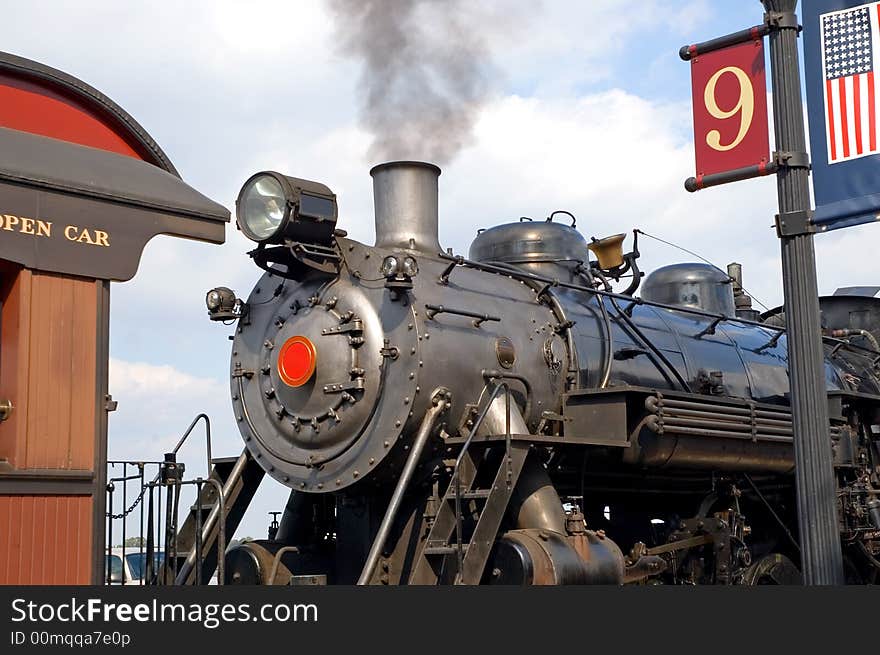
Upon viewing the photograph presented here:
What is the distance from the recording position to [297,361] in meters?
7.57

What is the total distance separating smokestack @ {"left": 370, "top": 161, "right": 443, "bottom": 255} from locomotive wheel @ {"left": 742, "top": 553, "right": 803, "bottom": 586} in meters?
3.65

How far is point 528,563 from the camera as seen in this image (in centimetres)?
663

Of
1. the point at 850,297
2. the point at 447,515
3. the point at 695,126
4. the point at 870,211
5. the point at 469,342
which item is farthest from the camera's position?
the point at 850,297

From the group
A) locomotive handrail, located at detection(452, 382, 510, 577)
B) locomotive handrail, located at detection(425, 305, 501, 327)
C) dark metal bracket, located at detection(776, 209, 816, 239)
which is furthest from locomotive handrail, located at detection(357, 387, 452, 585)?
dark metal bracket, located at detection(776, 209, 816, 239)

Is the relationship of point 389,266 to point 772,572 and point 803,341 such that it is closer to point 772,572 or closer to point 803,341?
point 803,341

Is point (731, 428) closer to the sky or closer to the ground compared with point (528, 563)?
closer to the sky

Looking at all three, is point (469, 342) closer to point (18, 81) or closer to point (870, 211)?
point (870, 211)

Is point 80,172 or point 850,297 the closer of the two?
point 80,172

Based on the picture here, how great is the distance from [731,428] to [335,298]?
3.25m

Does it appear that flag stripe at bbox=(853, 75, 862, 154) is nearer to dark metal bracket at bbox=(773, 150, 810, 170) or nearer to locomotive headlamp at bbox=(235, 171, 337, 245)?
dark metal bracket at bbox=(773, 150, 810, 170)

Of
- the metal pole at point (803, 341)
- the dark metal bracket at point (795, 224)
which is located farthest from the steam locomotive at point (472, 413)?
the dark metal bracket at point (795, 224)

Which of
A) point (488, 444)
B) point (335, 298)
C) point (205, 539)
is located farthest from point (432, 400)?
point (205, 539)

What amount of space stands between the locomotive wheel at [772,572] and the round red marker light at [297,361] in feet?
12.9

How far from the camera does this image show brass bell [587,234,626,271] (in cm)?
976
